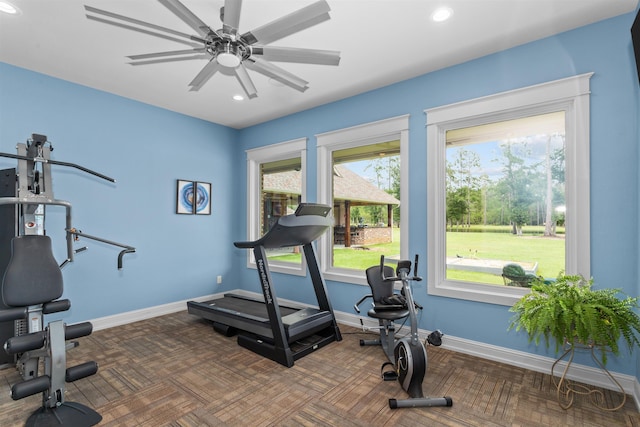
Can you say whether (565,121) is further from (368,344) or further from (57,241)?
(57,241)

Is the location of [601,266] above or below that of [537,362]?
above

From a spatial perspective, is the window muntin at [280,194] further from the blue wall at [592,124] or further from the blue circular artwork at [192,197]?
the blue wall at [592,124]

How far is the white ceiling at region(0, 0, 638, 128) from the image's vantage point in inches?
93.9

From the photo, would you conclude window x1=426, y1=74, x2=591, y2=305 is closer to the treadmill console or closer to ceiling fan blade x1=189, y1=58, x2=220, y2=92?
the treadmill console

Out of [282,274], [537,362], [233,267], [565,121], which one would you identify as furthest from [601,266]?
[233,267]

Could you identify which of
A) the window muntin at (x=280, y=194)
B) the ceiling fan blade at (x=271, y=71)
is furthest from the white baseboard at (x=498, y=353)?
the ceiling fan blade at (x=271, y=71)

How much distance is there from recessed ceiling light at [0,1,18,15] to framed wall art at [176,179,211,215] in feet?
8.16

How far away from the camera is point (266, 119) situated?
4.99 metres

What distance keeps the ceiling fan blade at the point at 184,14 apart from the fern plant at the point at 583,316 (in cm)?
289

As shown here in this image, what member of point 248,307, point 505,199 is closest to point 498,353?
point 505,199

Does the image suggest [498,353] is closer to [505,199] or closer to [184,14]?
[505,199]

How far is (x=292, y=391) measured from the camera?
246cm

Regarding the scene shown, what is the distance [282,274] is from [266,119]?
2.46m

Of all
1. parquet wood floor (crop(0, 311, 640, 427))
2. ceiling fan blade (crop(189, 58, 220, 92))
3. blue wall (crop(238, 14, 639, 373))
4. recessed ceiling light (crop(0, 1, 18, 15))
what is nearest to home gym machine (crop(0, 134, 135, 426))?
parquet wood floor (crop(0, 311, 640, 427))
